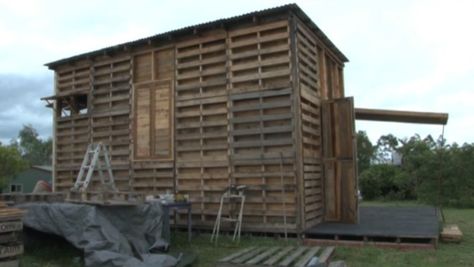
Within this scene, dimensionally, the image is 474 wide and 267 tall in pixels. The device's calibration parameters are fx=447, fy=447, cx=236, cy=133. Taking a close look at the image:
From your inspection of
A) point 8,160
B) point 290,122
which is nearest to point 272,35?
point 290,122

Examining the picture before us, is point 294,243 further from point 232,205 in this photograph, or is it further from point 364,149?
point 364,149

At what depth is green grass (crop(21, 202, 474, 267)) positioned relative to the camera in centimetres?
796

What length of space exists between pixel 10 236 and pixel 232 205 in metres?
4.97

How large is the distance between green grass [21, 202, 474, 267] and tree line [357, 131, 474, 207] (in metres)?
5.50

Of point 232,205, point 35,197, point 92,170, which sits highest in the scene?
point 92,170

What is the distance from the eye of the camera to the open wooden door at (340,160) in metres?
11.3

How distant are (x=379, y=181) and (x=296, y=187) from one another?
16.4 metres

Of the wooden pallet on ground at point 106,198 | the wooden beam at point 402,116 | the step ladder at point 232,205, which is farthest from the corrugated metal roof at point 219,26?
the wooden pallet on ground at point 106,198

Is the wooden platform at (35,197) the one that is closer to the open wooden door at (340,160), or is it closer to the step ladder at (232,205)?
the step ladder at (232,205)

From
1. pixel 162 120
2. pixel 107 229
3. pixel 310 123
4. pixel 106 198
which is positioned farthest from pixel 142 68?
pixel 107 229

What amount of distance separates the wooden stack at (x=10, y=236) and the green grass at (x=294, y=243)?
1.54 ft

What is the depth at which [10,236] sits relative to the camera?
25.4 ft

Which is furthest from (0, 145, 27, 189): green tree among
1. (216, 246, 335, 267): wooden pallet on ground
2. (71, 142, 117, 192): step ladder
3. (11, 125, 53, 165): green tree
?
(11, 125, 53, 165): green tree

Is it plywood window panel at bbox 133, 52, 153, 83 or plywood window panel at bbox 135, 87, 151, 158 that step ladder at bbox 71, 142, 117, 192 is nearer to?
plywood window panel at bbox 135, 87, 151, 158
